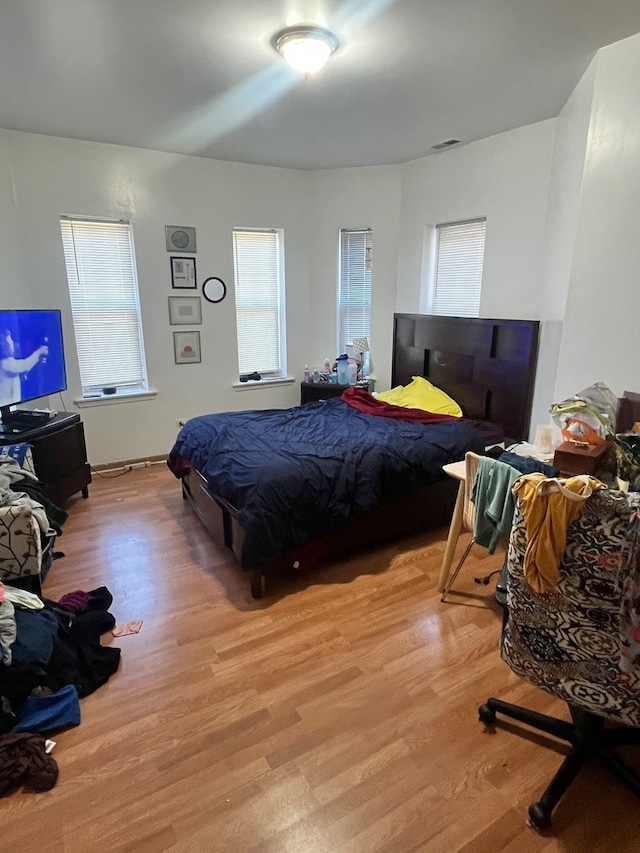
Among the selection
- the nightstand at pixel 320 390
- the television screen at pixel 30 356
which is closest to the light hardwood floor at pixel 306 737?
the television screen at pixel 30 356

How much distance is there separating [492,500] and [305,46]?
7.55 ft

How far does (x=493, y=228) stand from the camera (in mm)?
3820

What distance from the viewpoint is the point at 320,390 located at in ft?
16.3

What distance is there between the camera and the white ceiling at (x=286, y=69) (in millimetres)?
2064

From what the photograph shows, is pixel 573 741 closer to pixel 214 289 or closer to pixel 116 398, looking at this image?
pixel 116 398

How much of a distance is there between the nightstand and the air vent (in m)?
2.18

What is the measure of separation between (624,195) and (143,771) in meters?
3.31

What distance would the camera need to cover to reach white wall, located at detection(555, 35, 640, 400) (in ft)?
7.72

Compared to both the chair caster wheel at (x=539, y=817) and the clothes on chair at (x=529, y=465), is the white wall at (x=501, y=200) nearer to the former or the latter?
the clothes on chair at (x=529, y=465)

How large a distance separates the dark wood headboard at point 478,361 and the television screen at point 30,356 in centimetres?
306

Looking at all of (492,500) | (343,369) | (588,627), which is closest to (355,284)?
(343,369)

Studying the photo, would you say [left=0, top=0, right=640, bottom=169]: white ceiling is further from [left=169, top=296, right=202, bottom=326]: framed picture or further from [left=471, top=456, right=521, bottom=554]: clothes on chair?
[left=471, top=456, right=521, bottom=554]: clothes on chair

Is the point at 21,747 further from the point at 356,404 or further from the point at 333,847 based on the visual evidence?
the point at 356,404

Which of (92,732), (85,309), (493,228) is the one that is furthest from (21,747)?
(493,228)
